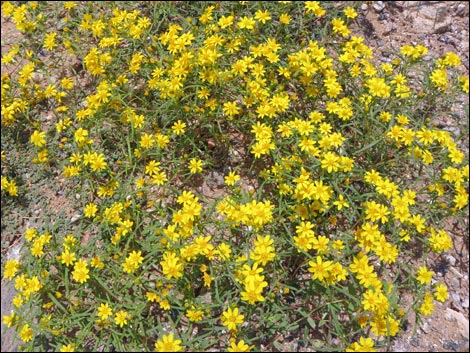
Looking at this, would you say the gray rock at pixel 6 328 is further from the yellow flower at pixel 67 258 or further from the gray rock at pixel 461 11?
the gray rock at pixel 461 11

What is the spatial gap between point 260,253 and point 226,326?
0.56 meters

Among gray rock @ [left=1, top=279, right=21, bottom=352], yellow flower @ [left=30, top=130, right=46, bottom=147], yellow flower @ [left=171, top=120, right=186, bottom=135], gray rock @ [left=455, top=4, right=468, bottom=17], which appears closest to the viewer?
gray rock @ [left=1, top=279, right=21, bottom=352]

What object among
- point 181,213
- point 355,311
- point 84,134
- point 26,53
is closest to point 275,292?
point 355,311

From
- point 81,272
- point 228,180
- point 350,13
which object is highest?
point 350,13

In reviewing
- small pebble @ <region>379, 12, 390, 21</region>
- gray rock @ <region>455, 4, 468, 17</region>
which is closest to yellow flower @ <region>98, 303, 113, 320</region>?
small pebble @ <region>379, 12, 390, 21</region>

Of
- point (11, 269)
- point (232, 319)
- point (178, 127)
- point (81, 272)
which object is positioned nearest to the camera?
point (232, 319)

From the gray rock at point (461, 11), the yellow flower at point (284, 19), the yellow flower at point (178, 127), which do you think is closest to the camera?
the yellow flower at point (178, 127)

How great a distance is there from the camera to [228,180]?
9.51ft

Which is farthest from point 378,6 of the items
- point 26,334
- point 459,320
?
point 26,334

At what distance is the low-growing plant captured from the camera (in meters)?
2.64

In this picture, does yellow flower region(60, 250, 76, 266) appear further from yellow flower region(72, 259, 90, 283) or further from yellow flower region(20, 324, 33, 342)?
yellow flower region(20, 324, 33, 342)

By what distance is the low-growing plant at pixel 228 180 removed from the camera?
104 inches

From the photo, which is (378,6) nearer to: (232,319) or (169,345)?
(232,319)

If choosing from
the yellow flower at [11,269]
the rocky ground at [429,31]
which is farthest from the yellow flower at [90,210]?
the rocky ground at [429,31]
